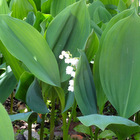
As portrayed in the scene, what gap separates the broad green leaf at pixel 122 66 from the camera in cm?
98

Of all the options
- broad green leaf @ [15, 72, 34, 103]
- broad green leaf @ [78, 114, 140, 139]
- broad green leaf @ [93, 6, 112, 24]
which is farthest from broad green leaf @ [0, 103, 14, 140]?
broad green leaf @ [93, 6, 112, 24]

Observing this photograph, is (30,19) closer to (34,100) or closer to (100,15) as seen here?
(100,15)

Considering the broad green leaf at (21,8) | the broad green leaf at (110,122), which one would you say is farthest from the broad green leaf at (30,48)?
the broad green leaf at (21,8)

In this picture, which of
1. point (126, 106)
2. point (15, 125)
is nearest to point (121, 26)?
point (126, 106)

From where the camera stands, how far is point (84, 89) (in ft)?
3.28

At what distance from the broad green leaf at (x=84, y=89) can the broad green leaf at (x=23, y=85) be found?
244 mm

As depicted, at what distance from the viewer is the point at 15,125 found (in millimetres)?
1857

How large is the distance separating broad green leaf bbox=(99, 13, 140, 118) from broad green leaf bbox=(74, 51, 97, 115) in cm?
5

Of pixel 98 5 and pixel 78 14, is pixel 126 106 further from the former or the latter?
pixel 98 5

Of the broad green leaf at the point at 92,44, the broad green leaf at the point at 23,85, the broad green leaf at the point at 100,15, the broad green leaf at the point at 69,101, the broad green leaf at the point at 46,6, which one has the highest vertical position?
the broad green leaf at the point at 46,6

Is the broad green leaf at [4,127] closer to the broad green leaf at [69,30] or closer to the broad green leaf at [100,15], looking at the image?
the broad green leaf at [69,30]

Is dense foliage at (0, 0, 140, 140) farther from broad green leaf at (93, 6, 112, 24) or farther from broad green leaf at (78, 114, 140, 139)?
broad green leaf at (93, 6, 112, 24)

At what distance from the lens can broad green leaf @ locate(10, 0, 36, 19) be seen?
1.51 metres

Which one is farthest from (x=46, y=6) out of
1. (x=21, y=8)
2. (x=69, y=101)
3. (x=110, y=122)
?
(x=110, y=122)
